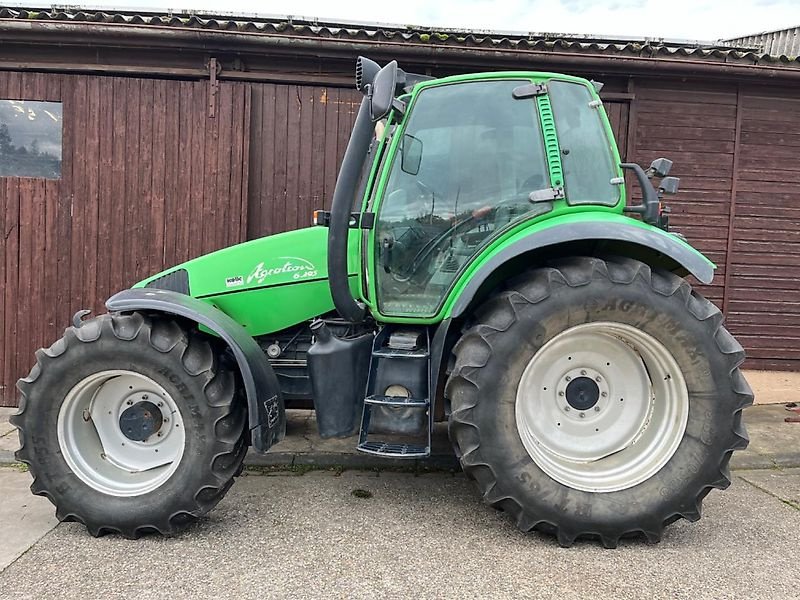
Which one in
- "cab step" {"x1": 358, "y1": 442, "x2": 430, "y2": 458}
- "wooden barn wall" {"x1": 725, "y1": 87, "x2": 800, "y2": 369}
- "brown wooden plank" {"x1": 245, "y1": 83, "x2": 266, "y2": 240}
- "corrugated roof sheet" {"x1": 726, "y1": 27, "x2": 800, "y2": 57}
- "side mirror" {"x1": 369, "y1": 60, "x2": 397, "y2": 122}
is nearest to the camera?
"side mirror" {"x1": 369, "y1": 60, "x2": 397, "y2": 122}

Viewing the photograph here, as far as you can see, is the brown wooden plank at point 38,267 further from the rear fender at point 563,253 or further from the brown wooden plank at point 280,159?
the rear fender at point 563,253

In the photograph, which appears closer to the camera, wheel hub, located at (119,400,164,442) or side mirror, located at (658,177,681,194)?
wheel hub, located at (119,400,164,442)

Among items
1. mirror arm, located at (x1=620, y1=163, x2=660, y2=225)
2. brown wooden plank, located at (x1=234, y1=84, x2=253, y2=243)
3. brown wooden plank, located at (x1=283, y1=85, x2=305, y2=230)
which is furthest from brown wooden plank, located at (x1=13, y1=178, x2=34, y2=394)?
mirror arm, located at (x1=620, y1=163, x2=660, y2=225)

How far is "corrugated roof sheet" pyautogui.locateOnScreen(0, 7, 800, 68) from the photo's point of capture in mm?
5125

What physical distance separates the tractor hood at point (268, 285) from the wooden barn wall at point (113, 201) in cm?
211

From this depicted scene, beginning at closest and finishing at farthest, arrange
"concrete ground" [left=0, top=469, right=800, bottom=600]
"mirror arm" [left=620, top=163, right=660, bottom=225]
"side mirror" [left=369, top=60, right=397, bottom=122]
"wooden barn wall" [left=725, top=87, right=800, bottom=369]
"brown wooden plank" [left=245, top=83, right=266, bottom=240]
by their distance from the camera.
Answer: "concrete ground" [left=0, top=469, right=800, bottom=600] < "side mirror" [left=369, top=60, right=397, bottom=122] < "mirror arm" [left=620, top=163, right=660, bottom=225] < "brown wooden plank" [left=245, top=83, right=266, bottom=240] < "wooden barn wall" [left=725, top=87, right=800, bottom=369]

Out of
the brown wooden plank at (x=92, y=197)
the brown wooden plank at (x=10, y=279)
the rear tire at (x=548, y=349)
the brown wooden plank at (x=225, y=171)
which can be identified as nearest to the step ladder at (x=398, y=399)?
the rear tire at (x=548, y=349)

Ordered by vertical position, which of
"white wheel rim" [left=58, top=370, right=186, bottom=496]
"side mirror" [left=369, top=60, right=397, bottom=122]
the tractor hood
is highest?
"side mirror" [left=369, top=60, right=397, bottom=122]

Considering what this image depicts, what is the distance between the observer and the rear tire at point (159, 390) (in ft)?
9.34

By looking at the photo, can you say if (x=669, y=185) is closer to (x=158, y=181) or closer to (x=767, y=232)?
(x=767, y=232)

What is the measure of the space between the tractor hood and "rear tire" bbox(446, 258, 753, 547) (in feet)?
3.39

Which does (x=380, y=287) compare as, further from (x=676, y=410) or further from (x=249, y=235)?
(x=249, y=235)

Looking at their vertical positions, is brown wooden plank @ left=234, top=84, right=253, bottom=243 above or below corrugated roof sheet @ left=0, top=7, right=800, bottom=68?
below

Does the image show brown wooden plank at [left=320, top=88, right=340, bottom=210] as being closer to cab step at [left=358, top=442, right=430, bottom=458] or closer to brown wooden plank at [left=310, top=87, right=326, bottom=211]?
brown wooden plank at [left=310, top=87, right=326, bottom=211]
